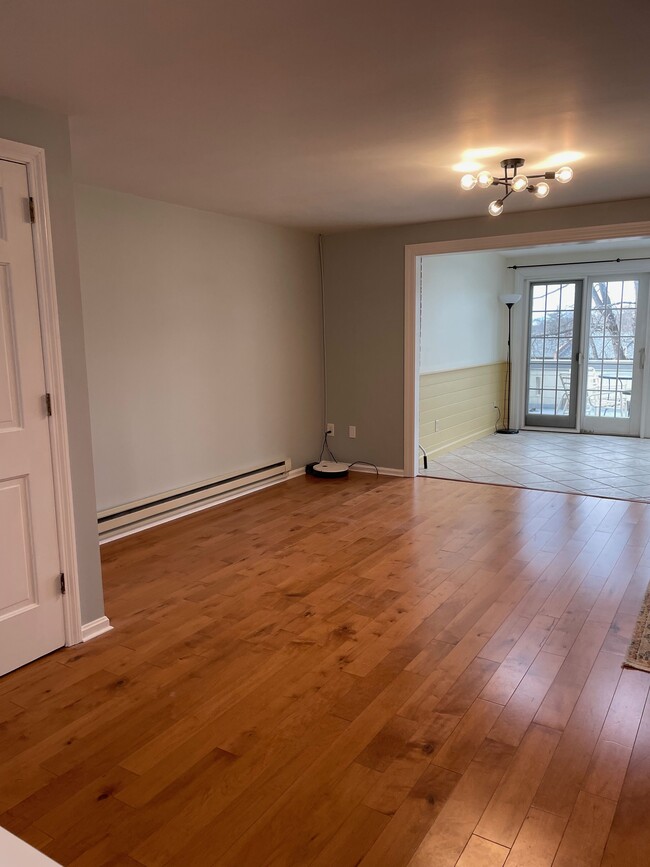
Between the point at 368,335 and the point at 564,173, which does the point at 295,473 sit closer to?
the point at 368,335

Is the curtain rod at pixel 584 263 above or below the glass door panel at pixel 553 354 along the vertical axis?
above

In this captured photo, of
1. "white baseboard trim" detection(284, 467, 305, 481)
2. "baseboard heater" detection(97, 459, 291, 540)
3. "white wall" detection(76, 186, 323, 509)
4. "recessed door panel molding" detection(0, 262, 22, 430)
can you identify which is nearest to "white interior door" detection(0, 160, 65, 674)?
"recessed door panel molding" detection(0, 262, 22, 430)

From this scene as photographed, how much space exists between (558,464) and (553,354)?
8.72ft

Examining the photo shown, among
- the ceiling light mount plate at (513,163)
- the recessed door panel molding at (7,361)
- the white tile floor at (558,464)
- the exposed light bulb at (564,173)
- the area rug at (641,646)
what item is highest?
the ceiling light mount plate at (513,163)

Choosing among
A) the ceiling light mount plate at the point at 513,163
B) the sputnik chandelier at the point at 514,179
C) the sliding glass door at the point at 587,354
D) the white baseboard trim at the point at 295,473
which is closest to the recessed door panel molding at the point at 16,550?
the sputnik chandelier at the point at 514,179

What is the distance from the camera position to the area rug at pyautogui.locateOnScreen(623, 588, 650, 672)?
257 cm

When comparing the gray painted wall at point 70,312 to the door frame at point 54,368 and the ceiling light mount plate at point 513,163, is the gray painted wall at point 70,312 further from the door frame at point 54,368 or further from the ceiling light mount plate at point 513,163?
the ceiling light mount plate at point 513,163

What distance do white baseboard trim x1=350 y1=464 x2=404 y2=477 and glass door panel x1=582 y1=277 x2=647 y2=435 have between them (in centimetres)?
377

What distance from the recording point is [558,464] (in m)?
6.45

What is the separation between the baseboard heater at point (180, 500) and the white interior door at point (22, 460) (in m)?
1.23

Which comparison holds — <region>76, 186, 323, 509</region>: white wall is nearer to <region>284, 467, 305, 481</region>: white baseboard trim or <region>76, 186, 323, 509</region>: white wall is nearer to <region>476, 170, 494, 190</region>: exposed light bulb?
<region>284, 467, 305, 481</region>: white baseboard trim

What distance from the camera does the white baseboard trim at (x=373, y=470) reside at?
5.96 metres

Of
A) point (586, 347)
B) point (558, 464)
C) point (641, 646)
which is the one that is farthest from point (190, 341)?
point (586, 347)

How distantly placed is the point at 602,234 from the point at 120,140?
11.6 ft
